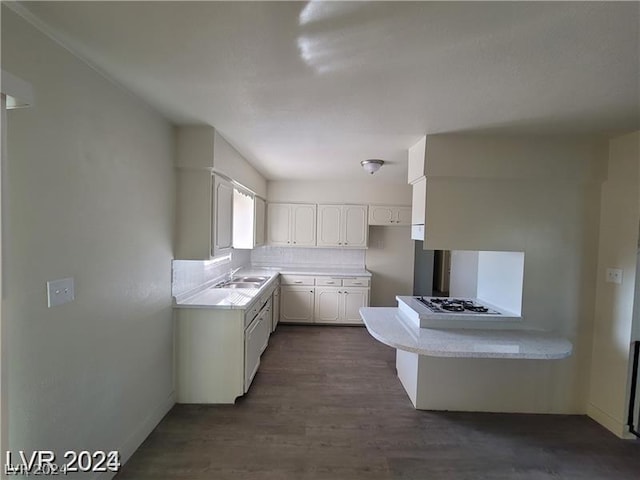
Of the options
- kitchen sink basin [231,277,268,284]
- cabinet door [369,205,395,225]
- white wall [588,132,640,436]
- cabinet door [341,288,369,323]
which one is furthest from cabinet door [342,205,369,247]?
white wall [588,132,640,436]

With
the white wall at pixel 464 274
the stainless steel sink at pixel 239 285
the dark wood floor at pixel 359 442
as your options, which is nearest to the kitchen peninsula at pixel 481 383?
the dark wood floor at pixel 359 442

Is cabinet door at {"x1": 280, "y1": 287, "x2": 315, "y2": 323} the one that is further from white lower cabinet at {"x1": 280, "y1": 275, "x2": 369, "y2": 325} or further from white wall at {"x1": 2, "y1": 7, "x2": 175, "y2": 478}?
white wall at {"x1": 2, "y1": 7, "x2": 175, "y2": 478}

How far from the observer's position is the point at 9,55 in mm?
1177

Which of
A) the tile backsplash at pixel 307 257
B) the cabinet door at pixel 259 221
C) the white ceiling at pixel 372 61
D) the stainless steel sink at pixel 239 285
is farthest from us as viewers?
the tile backsplash at pixel 307 257

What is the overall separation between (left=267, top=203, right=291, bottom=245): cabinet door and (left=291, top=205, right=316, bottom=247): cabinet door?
93 mm

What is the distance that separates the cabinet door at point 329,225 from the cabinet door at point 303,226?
121 millimetres

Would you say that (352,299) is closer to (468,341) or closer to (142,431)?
(468,341)

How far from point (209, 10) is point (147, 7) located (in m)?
0.23

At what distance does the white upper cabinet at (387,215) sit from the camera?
16.7ft

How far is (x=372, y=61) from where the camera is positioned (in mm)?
1385

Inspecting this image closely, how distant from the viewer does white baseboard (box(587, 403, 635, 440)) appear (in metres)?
2.34

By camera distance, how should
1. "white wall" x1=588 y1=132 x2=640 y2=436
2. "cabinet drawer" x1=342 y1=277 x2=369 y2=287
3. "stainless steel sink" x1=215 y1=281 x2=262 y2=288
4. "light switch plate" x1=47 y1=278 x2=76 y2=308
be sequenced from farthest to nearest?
"cabinet drawer" x1=342 y1=277 x2=369 y2=287 < "stainless steel sink" x1=215 y1=281 x2=262 y2=288 < "white wall" x1=588 y1=132 x2=640 y2=436 < "light switch plate" x1=47 y1=278 x2=76 y2=308

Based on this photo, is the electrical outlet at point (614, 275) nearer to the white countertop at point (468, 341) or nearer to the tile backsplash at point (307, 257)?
the white countertop at point (468, 341)

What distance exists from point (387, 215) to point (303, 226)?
1471mm
